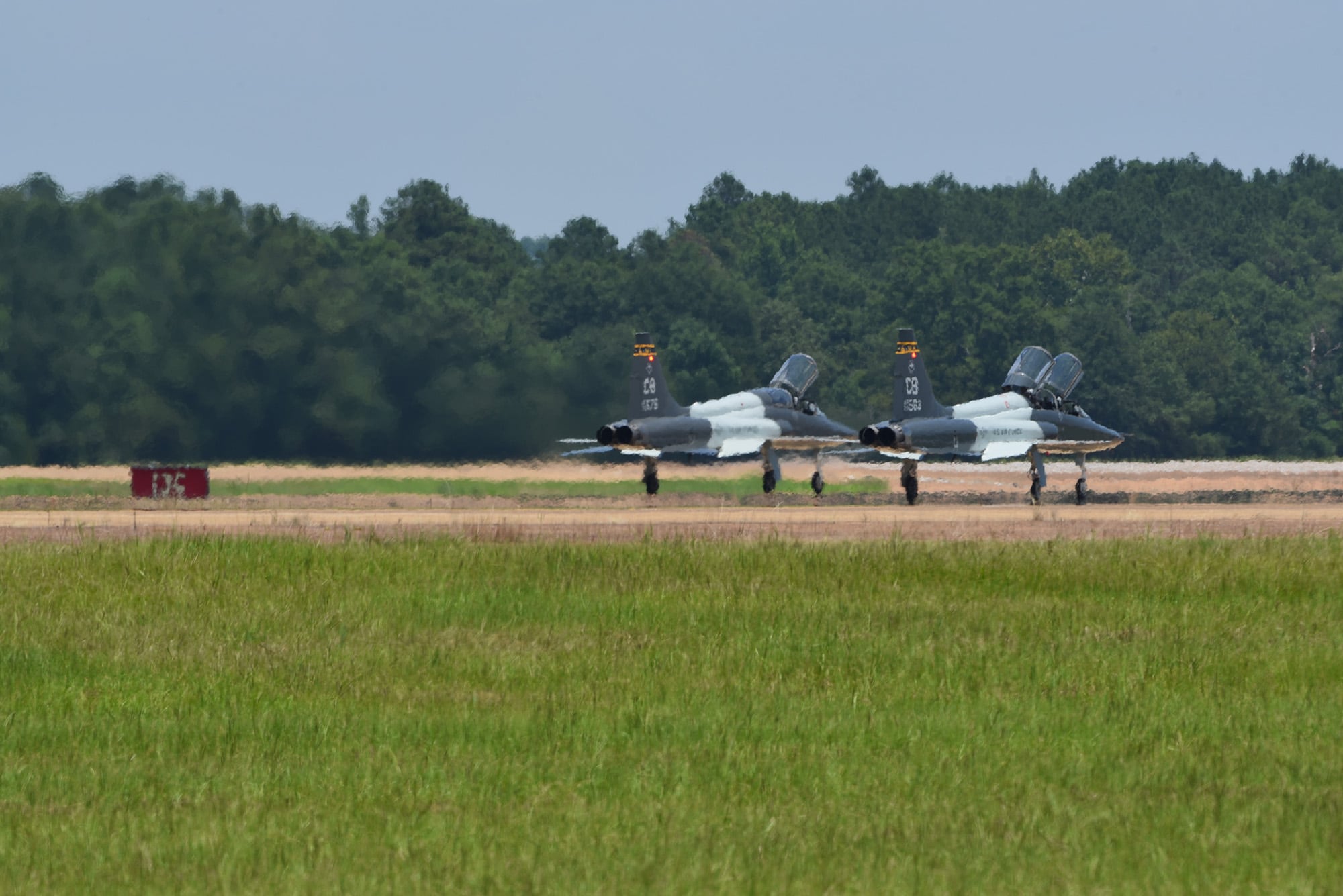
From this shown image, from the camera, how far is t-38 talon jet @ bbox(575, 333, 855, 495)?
2030 inches

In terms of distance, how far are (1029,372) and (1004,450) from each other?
11.7 ft

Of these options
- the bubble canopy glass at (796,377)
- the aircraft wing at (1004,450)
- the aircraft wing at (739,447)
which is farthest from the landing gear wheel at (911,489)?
the bubble canopy glass at (796,377)

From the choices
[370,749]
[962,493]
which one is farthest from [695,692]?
[962,493]

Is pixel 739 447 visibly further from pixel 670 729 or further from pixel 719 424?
pixel 670 729

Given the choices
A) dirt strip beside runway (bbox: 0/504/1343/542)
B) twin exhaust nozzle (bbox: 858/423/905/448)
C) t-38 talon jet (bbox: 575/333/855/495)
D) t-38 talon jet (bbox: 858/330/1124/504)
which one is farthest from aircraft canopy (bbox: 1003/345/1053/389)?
t-38 talon jet (bbox: 575/333/855/495)

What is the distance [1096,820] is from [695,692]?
5325mm

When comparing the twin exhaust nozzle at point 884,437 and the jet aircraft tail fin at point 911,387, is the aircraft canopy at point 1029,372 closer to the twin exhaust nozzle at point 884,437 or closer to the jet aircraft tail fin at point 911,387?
the jet aircraft tail fin at point 911,387

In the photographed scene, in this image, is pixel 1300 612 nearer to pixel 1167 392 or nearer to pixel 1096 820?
pixel 1096 820

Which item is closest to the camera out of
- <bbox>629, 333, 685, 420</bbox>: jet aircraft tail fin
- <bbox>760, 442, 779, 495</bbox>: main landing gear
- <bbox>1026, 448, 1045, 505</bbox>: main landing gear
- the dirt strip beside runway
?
the dirt strip beside runway

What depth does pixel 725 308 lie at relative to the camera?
346ft

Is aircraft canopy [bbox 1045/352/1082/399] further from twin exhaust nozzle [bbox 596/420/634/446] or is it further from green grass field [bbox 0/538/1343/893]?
green grass field [bbox 0/538/1343/893]

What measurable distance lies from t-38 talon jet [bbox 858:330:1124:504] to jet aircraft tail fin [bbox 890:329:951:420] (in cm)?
2

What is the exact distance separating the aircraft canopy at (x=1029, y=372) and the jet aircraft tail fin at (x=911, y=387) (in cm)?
243

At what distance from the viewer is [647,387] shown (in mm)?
52969
